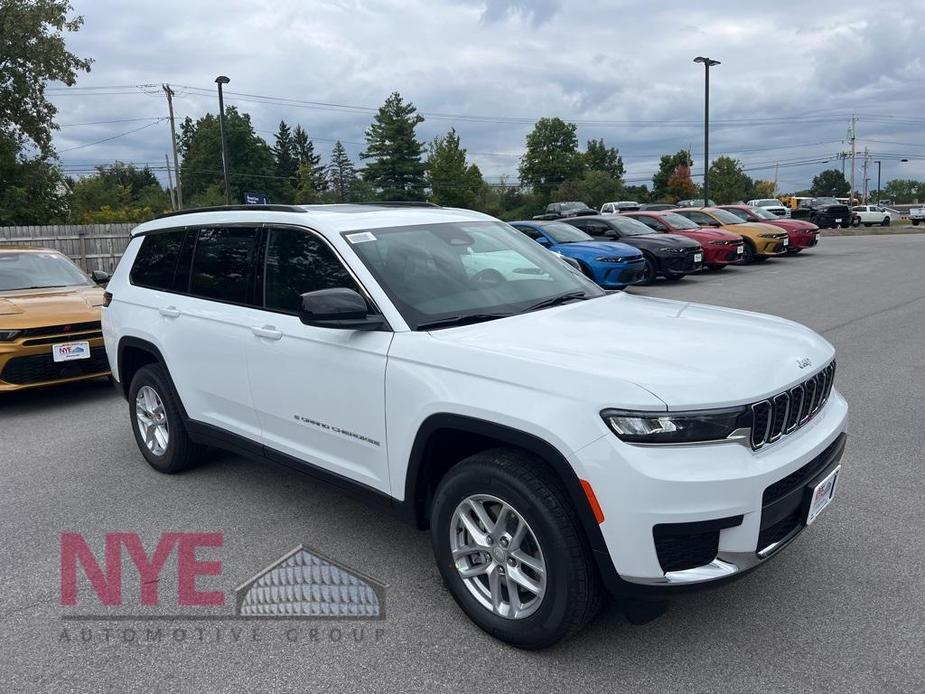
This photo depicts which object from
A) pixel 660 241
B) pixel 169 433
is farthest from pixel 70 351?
pixel 660 241

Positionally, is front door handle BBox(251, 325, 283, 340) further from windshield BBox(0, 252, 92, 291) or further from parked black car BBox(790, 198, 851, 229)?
parked black car BBox(790, 198, 851, 229)

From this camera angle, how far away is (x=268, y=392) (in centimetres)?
407

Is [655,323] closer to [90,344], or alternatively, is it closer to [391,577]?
[391,577]

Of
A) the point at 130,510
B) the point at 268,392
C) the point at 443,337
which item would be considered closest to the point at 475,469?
the point at 443,337

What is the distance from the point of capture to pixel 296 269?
405cm

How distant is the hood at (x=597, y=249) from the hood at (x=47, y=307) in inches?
384

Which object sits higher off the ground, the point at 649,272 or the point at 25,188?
the point at 25,188

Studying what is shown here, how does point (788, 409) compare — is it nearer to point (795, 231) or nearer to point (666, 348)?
point (666, 348)

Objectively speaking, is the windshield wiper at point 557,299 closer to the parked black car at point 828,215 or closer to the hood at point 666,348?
the hood at point 666,348

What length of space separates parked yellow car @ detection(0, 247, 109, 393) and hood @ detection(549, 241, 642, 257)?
972 centimetres

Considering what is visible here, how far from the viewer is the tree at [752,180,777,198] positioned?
4751 inches

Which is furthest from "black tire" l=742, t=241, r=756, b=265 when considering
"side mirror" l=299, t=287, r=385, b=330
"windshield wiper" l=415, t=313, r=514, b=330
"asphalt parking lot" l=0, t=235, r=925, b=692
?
"side mirror" l=299, t=287, r=385, b=330

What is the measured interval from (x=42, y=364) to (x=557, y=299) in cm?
546

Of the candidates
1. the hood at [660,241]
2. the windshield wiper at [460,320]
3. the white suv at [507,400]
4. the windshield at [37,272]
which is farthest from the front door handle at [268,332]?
the hood at [660,241]
